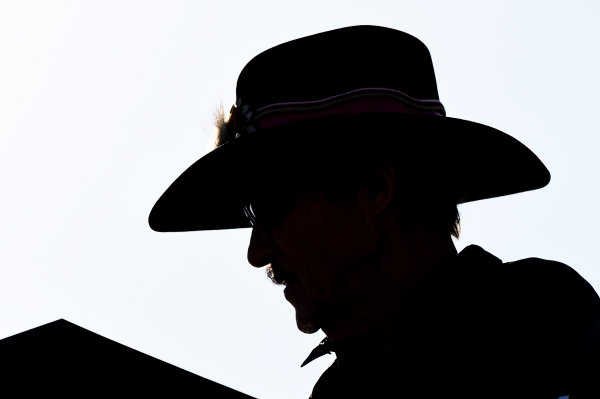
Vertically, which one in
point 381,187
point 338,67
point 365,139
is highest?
point 338,67

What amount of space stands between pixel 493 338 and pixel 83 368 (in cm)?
130

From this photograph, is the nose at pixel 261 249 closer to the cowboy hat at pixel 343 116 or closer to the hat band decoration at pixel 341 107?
the cowboy hat at pixel 343 116

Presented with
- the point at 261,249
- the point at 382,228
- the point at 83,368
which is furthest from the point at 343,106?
the point at 83,368

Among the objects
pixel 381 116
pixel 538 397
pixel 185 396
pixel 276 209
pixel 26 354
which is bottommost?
pixel 538 397

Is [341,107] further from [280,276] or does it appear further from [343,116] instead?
[280,276]

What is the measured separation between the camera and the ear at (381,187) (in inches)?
117

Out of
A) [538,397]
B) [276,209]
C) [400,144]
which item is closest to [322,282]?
[276,209]

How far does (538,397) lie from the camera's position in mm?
2539

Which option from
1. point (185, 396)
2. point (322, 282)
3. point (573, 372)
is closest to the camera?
point (185, 396)

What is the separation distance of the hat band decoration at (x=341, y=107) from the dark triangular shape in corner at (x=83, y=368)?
1.29 m

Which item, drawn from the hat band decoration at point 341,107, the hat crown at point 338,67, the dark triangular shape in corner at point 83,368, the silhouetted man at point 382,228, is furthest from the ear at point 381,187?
the dark triangular shape in corner at point 83,368

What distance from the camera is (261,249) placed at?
9.80 feet

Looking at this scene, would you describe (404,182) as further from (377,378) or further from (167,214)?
(167,214)

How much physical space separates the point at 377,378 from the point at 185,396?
1118mm
